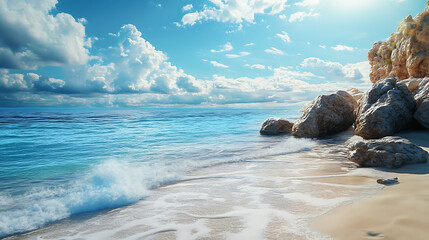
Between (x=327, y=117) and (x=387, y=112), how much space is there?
9.32ft

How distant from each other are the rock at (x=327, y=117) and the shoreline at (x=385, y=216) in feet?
21.7

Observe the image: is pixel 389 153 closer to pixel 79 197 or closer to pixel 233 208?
pixel 233 208

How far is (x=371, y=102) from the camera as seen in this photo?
25.5 feet

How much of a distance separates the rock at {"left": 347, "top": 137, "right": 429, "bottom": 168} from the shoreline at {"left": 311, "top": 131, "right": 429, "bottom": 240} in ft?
3.30

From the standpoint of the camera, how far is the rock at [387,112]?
6.95 m

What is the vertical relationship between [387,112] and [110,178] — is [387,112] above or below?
above

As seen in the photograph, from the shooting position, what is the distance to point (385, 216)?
2348 mm

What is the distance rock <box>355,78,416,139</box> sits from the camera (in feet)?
22.8

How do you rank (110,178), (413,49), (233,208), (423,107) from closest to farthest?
1. (233,208)
2. (110,178)
3. (423,107)
4. (413,49)

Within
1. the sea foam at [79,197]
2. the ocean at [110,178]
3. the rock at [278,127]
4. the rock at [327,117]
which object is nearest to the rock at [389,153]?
the ocean at [110,178]

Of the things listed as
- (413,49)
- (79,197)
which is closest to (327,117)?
(413,49)

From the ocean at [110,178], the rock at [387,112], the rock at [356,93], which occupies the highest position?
the rock at [356,93]

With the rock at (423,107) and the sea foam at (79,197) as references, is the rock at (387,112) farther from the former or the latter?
the sea foam at (79,197)

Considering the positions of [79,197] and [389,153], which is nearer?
[79,197]
